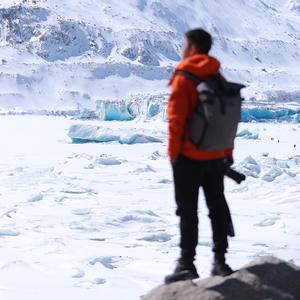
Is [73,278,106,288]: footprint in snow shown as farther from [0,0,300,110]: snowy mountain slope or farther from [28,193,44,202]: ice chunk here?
[0,0,300,110]: snowy mountain slope

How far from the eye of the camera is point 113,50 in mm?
76500

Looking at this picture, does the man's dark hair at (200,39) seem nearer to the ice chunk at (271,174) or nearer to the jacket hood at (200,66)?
the jacket hood at (200,66)

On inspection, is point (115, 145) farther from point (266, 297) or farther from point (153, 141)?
point (266, 297)

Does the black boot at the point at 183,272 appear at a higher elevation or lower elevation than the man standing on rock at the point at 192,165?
lower

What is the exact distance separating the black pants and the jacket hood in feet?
1.61

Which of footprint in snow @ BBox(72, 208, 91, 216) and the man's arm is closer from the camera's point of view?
the man's arm

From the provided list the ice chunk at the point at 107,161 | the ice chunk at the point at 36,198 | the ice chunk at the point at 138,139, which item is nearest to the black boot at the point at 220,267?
the ice chunk at the point at 36,198

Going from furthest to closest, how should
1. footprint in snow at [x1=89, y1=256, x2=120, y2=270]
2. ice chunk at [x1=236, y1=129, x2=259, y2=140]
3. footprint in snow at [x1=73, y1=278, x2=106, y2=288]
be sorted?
Result: 1. ice chunk at [x1=236, y1=129, x2=259, y2=140]
2. footprint in snow at [x1=89, y1=256, x2=120, y2=270]
3. footprint in snow at [x1=73, y1=278, x2=106, y2=288]

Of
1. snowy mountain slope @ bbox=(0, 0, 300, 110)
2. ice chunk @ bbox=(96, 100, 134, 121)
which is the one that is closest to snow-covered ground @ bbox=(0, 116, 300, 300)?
ice chunk @ bbox=(96, 100, 134, 121)

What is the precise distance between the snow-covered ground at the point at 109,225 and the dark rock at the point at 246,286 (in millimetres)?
2245

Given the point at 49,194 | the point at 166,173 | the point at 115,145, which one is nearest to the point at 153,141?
the point at 115,145

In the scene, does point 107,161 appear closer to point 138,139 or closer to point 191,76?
point 138,139

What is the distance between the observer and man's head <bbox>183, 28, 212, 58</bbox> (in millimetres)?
3926

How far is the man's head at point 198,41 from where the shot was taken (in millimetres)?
3926
